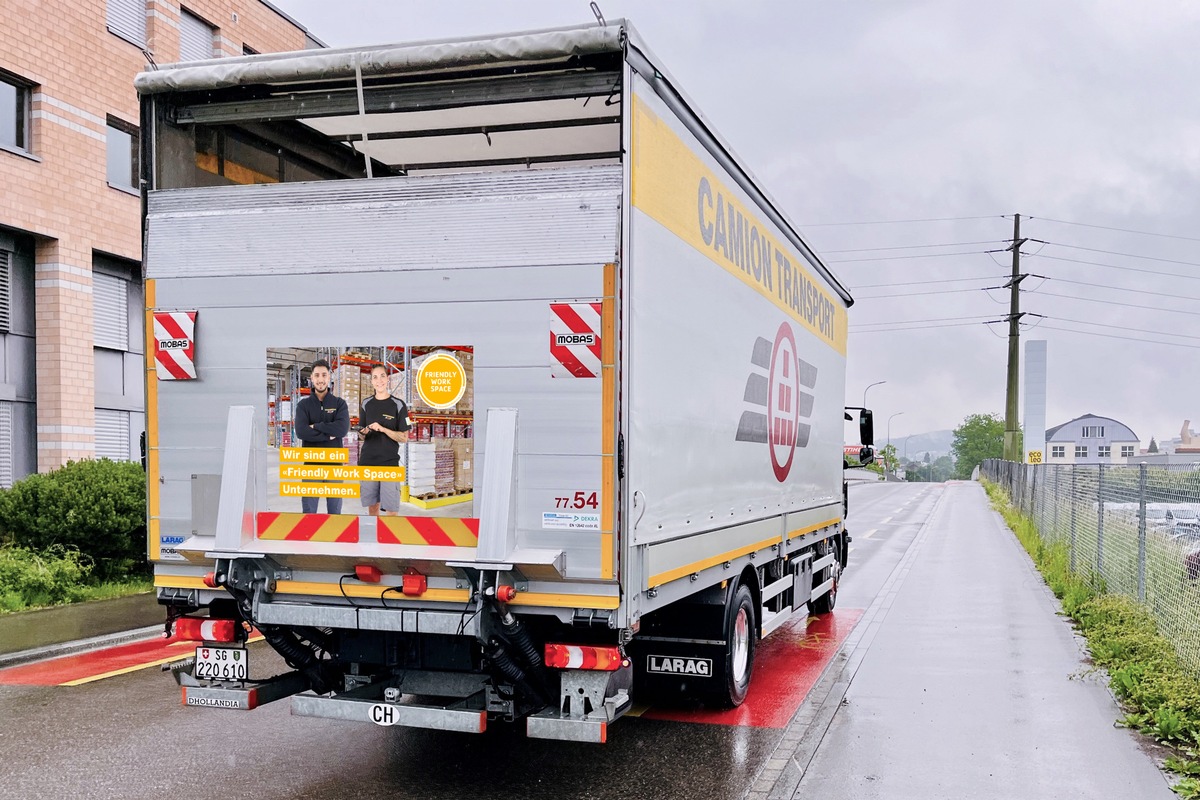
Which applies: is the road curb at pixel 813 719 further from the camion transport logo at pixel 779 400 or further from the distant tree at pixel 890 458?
the distant tree at pixel 890 458

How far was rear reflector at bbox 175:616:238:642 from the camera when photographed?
18.6ft

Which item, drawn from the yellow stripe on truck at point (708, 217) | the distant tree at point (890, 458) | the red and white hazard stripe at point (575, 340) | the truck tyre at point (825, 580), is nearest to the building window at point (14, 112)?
the yellow stripe on truck at point (708, 217)

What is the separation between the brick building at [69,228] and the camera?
16547 mm

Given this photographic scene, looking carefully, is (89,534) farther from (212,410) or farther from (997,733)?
(997,733)

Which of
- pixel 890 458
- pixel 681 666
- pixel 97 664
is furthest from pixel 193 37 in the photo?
pixel 890 458

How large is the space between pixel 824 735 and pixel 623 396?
314 cm

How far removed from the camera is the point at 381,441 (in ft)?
16.5

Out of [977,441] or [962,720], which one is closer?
[962,720]

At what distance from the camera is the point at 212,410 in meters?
5.41

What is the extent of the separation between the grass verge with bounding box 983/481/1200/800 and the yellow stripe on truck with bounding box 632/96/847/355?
3.84m

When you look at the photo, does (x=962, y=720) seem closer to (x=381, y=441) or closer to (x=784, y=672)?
(x=784, y=672)

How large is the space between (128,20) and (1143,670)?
1900 centimetres

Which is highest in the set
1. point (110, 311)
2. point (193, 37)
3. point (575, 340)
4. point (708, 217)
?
point (193, 37)

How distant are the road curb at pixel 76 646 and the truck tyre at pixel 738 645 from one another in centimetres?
580
